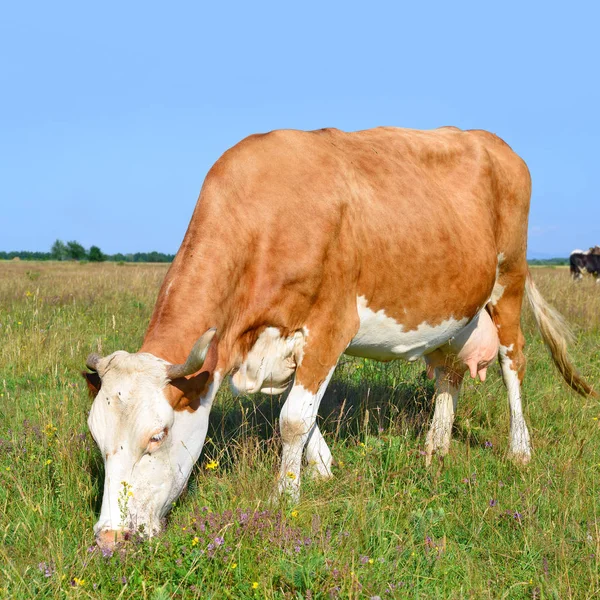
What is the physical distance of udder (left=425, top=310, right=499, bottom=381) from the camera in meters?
5.91

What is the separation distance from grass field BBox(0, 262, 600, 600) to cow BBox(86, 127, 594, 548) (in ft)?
0.69

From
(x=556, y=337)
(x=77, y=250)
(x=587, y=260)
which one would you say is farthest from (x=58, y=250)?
(x=556, y=337)

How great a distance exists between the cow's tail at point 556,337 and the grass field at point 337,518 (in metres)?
0.16

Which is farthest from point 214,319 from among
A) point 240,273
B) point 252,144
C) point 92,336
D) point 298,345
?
point 92,336

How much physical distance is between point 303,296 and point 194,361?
1049mm

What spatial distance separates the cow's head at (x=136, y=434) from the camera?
10.7 ft

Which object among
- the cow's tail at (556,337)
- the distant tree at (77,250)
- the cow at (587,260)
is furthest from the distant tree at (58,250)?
the cow's tail at (556,337)

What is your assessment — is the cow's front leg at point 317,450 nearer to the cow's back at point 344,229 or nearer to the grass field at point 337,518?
the grass field at point 337,518

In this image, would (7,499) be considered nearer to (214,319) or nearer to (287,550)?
(214,319)

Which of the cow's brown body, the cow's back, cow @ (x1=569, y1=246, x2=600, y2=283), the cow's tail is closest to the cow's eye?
the cow's brown body

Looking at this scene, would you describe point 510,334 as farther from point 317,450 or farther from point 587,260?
point 587,260

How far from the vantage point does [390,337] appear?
492cm

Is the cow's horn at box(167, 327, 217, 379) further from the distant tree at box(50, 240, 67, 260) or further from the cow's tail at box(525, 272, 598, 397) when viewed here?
the distant tree at box(50, 240, 67, 260)

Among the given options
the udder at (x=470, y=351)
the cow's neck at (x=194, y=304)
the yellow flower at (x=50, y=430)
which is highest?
the cow's neck at (x=194, y=304)
